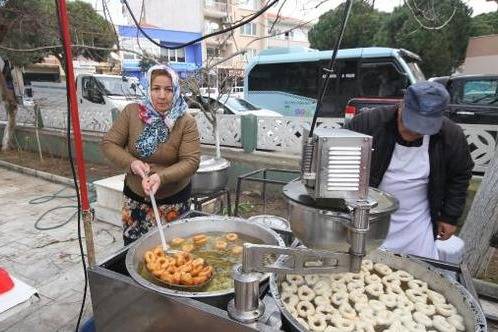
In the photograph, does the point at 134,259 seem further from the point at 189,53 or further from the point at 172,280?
the point at 189,53

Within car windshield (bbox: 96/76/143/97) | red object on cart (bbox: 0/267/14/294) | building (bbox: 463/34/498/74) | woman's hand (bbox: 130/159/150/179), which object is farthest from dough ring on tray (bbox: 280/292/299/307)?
building (bbox: 463/34/498/74)

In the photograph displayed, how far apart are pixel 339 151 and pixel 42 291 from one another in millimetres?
3327

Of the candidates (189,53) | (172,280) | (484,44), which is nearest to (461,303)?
(172,280)

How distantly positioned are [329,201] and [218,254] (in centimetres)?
91

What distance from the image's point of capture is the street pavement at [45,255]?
281 centimetres

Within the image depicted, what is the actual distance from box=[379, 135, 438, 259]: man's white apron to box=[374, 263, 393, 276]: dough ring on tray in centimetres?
38

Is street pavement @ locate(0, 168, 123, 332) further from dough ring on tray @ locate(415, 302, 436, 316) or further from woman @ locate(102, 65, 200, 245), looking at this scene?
dough ring on tray @ locate(415, 302, 436, 316)

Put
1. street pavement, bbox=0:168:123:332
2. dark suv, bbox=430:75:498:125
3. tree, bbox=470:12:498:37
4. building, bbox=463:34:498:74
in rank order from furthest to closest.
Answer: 1. building, bbox=463:34:498:74
2. tree, bbox=470:12:498:37
3. dark suv, bbox=430:75:498:125
4. street pavement, bbox=0:168:123:332

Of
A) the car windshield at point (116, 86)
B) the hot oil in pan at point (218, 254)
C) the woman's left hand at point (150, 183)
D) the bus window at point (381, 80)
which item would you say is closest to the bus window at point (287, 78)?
the bus window at point (381, 80)

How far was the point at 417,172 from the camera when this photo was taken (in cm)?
195

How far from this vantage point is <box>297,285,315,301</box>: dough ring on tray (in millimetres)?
1388

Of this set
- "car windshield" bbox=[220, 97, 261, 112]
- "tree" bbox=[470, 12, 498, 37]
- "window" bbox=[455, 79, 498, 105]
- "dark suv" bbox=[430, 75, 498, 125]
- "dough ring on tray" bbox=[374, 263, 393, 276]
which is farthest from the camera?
"tree" bbox=[470, 12, 498, 37]

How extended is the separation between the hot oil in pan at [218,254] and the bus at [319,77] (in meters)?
7.25

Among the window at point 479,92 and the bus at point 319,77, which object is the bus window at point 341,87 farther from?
the window at point 479,92
